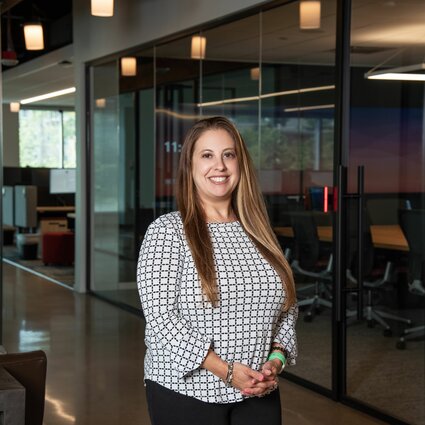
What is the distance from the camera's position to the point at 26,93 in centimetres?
1916

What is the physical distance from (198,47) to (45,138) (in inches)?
644

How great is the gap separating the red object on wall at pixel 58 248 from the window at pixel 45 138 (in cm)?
979

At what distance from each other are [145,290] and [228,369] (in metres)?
0.33

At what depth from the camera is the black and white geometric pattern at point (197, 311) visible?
8.22 ft

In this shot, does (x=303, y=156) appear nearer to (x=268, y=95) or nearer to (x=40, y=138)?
(x=268, y=95)

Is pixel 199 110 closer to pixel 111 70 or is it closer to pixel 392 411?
pixel 111 70

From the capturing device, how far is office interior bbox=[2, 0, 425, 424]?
5.43 meters

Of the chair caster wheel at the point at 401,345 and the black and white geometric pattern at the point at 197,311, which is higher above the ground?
the black and white geometric pattern at the point at 197,311

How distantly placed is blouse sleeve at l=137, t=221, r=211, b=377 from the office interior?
3034 mm

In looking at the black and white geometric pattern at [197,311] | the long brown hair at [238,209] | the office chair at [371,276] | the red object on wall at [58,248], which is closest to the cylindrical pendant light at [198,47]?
the office chair at [371,276]

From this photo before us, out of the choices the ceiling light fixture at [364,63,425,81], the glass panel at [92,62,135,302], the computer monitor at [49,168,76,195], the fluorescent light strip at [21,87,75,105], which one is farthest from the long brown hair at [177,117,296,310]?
the fluorescent light strip at [21,87,75,105]

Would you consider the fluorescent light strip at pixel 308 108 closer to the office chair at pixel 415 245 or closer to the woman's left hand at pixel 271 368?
the office chair at pixel 415 245

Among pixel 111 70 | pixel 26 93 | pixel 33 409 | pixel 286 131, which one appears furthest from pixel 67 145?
pixel 33 409

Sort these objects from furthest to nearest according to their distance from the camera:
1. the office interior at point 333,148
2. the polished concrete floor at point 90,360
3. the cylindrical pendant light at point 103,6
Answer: the cylindrical pendant light at point 103,6, the polished concrete floor at point 90,360, the office interior at point 333,148
